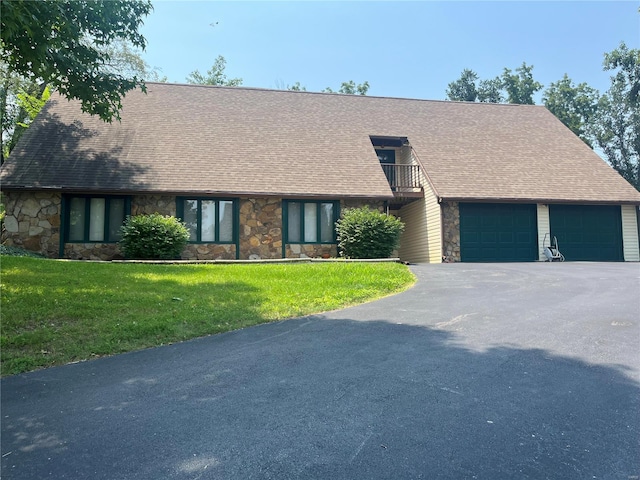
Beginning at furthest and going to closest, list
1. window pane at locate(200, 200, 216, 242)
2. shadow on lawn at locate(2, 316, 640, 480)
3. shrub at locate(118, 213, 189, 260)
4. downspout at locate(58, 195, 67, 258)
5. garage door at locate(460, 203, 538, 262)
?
garage door at locate(460, 203, 538, 262)
window pane at locate(200, 200, 216, 242)
downspout at locate(58, 195, 67, 258)
shrub at locate(118, 213, 189, 260)
shadow on lawn at locate(2, 316, 640, 480)

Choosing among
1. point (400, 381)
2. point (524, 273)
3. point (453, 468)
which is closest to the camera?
point (453, 468)

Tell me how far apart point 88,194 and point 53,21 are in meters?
7.71

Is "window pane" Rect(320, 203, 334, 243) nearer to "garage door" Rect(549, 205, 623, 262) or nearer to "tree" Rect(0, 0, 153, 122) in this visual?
"tree" Rect(0, 0, 153, 122)

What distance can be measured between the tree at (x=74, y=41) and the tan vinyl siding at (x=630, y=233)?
60.6ft

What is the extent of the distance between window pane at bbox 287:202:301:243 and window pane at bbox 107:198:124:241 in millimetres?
5663

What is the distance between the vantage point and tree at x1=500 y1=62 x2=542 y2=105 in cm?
3384

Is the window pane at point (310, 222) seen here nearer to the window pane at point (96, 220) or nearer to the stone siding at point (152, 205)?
the stone siding at point (152, 205)

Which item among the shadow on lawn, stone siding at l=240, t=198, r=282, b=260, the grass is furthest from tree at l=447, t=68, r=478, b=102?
the shadow on lawn

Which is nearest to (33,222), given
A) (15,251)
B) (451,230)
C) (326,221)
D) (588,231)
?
(15,251)

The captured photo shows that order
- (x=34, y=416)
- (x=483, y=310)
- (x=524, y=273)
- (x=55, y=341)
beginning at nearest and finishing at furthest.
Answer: (x=34, y=416), (x=55, y=341), (x=483, y=310), (x=524, y=273)

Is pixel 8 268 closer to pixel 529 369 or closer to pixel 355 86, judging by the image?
pixel 529 369

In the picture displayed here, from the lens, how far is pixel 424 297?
846 centimetres

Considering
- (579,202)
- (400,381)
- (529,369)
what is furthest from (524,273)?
(400,381)

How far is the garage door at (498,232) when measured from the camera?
54.4ft
